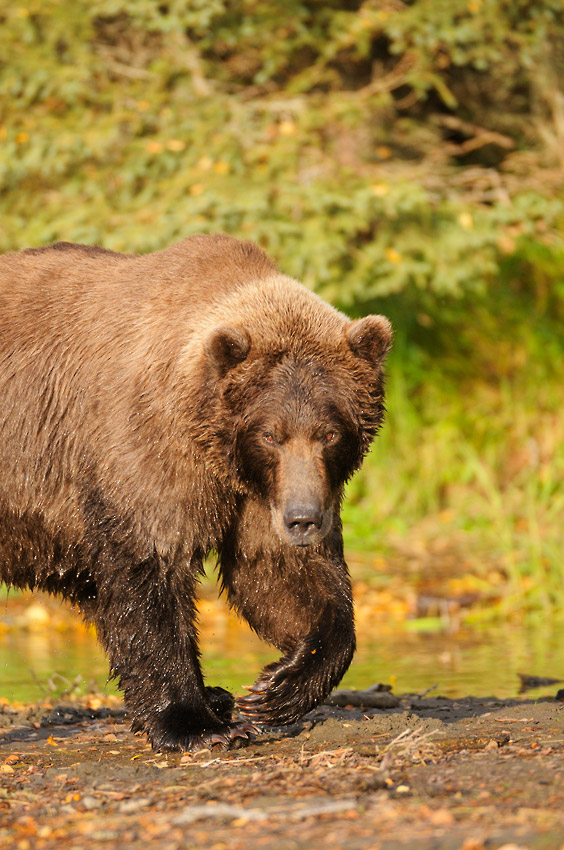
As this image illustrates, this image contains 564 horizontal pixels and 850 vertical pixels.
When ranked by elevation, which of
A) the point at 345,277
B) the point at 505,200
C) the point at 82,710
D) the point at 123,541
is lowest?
the point at 82,710

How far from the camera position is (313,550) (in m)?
5.25

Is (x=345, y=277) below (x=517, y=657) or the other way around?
the other way around

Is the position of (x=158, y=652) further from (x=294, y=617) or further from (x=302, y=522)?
(x=302, y=522)

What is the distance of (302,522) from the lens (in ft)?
15.3

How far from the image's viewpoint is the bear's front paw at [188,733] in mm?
4777

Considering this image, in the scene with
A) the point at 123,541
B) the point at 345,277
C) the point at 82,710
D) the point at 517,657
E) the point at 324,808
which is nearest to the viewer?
the point at 324,808

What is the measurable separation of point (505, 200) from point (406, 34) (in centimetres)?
193

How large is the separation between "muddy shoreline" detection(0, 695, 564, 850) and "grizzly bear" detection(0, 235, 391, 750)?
0.34 m

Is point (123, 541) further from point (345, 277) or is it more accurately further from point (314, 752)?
point (345, 277)

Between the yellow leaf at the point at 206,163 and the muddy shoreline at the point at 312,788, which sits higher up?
the yellow leaf at the point at 206,163

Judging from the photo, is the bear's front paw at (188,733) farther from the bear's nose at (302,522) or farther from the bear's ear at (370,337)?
the bear's ear at (370,337)

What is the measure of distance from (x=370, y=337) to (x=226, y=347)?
26.3 inches

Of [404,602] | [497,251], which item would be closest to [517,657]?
[404,602]

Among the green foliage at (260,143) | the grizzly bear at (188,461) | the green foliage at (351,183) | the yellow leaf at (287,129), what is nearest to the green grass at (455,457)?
the green foliage at (351,183)
